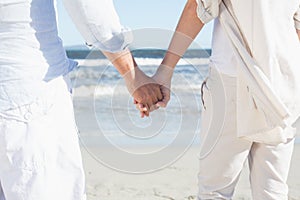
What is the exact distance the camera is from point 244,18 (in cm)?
209

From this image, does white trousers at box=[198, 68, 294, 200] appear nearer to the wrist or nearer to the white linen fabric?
the wrist

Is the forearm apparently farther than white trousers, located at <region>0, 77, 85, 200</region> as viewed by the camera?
Yes

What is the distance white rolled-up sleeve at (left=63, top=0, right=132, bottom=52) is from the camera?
1579 mm

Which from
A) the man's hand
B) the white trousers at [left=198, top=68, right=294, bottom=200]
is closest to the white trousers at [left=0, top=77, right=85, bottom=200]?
the man's hand

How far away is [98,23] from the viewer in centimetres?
160

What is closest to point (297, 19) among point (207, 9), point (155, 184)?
point (207, 9)

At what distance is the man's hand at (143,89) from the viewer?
2.11 m

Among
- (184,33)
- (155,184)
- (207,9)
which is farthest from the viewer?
(155,184)

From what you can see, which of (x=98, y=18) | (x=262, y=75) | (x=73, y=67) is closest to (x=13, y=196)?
(x=73, y=67)

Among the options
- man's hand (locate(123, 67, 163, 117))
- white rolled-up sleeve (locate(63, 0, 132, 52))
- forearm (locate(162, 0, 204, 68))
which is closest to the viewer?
white rolled-up sleeve (locate(63, 0, 132, 52))

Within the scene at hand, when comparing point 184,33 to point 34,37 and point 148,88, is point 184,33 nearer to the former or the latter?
point 148,88

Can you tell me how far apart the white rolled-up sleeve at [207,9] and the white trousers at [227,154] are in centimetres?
24

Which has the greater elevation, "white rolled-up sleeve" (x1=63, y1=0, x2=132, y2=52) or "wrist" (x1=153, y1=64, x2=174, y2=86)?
"white rolled-up sleeve" (x1=63, y1=0, x2=132, y2=52)

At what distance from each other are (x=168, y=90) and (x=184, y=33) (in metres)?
0.23
